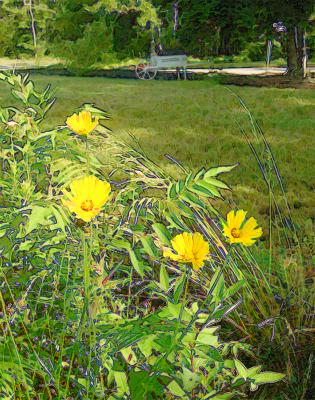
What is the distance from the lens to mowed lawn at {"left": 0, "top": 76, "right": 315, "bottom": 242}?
11.1 feet

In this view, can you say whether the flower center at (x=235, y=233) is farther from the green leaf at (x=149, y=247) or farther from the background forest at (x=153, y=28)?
the background forest at (x=153, y=28)

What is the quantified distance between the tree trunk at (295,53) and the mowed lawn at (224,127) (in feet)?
6.26

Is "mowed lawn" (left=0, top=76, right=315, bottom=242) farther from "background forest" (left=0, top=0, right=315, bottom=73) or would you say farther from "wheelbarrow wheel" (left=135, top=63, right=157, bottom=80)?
"wheelbarrow wheel" (left=135, top=63, right=157, bottom=80)

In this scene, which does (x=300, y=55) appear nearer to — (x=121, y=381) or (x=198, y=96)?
(x=198, y=96)

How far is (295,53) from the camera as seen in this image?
11.2 meters

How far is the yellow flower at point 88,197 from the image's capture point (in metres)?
0.95

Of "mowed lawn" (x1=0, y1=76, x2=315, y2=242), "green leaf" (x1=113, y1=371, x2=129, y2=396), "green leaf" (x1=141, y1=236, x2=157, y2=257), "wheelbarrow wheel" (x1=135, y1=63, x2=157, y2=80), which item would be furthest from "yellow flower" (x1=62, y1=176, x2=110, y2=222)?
"wheelbarrow wheel" (x1=135, y1=63, x2=157, y2=80)

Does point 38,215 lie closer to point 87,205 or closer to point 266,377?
point 87,205

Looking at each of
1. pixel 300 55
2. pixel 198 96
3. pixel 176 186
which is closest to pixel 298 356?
pixel 176 186

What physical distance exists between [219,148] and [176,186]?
347 cm

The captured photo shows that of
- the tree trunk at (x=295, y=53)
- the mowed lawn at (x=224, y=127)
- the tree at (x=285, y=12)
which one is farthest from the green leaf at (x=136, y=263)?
the tree trunk at (x=295, y=53)

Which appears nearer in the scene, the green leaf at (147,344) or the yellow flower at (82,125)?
the green leaf at (147,344)

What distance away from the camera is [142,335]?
3.28 ft

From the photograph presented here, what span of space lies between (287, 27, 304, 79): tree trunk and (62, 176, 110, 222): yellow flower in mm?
9996
